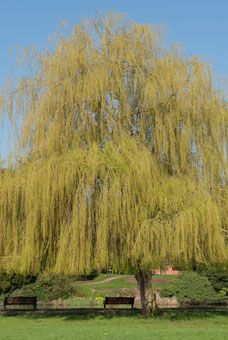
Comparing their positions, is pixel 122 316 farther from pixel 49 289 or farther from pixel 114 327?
pixel 49 289

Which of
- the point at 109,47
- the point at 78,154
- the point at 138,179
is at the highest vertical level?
the point at 109,47

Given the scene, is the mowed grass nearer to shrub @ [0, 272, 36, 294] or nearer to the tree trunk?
the tree trunk

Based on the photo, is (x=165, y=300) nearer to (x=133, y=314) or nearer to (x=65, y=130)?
(x=133, y=314)

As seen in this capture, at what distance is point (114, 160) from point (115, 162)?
94 mm

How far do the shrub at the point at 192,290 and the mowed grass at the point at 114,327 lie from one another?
32.3ft

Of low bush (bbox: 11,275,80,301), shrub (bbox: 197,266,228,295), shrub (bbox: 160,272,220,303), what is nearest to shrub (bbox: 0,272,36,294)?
low bush (bbox: 11,275,80,301)

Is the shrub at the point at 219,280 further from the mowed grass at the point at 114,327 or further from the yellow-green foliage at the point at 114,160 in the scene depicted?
the yellow-green foliage at the point at 114,160

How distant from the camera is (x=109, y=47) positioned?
13070 millimetres

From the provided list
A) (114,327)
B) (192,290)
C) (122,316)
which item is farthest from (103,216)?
(192,290)

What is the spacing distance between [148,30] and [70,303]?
1730 centimetres

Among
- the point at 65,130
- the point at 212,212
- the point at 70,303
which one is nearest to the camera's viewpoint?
the point at 212,212

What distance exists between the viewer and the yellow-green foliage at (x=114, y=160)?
10.3 m

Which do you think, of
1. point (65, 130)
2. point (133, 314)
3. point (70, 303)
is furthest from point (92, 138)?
point (70, 303)

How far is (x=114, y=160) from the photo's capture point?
1088cm
